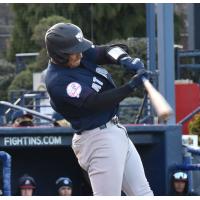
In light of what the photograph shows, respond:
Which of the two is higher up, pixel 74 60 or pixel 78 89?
pixel 74 60

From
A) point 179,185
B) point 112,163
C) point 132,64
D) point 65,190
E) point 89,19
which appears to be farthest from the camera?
point 89,19

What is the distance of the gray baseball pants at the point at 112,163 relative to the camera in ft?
14.9

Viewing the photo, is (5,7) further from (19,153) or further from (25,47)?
(19,153)

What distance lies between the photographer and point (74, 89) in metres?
4.45

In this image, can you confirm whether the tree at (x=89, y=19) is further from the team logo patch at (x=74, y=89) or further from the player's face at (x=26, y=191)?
the team logo patch at (x=74, y=89)

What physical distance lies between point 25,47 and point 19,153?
21.9 meters

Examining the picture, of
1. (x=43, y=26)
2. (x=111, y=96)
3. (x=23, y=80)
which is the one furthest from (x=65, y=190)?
(x=43, y=26)

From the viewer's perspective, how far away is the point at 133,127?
6.90 metres

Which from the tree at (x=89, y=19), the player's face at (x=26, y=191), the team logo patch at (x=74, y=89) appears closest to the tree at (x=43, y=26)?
the tree at (x=89, y=19)

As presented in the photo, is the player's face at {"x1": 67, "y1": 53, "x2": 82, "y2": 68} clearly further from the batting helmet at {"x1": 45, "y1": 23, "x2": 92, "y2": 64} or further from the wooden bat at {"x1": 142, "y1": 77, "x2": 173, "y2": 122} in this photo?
the wooden bat at {"x1": 142, "y1": 77, "x2": 173, "y2": 122}

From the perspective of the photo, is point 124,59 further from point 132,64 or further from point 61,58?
point 61,58

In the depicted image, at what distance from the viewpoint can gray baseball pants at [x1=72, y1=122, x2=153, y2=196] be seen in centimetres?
453

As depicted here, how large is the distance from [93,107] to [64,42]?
372mm

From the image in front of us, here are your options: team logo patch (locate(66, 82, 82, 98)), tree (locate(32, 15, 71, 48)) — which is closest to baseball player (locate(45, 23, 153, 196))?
team logo patch (locate(66, 82, 82, 98))
